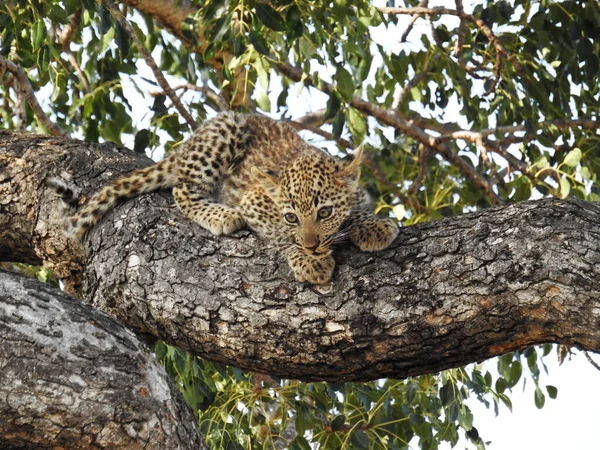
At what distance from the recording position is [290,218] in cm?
455


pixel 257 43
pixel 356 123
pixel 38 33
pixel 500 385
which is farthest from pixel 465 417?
pixel 38 33

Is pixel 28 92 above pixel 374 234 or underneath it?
above

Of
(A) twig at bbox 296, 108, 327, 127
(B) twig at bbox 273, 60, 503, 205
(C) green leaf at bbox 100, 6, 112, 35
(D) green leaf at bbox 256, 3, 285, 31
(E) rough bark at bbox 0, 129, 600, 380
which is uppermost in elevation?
(A) twig at bbox 296, 108, 327, 127

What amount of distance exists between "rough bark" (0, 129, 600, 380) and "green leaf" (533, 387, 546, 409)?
2224 millimetres

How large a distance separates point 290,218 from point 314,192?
161 millimetres

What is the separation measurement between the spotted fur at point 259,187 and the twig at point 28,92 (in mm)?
890

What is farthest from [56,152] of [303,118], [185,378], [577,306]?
[303,118]

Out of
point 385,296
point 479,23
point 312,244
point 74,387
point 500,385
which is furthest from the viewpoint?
point 479,23

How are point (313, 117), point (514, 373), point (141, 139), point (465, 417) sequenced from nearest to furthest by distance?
point (465, 417), point (514, 373), point (141, 139), point (313, 117)

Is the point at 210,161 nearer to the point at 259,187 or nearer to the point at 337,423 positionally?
the point at 259,187

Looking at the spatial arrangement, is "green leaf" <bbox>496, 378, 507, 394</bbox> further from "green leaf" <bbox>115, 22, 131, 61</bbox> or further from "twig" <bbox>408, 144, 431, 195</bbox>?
"green leaf" <bbox>115, 22, 131, 61</bbox>

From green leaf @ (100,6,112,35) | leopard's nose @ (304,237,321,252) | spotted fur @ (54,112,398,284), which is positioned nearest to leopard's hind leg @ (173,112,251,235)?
spotted fur @ (54,112,398,284)

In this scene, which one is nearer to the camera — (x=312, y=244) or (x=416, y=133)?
(x=312, y=244)

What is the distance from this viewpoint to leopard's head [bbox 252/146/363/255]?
14.6 ft
